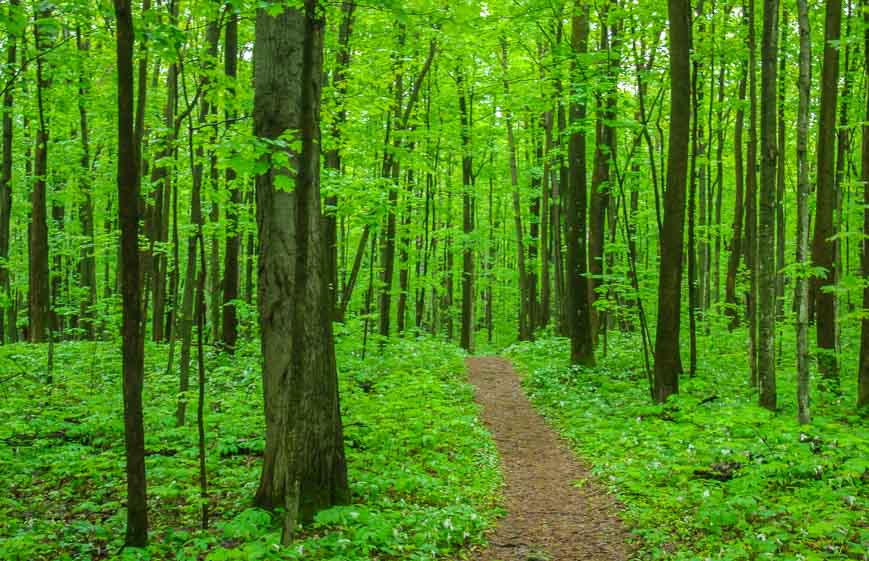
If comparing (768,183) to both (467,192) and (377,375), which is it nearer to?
(377,375)

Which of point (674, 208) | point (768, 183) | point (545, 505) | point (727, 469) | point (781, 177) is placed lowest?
point (545, 505)

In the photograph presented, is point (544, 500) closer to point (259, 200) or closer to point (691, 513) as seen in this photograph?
point (691, 513)

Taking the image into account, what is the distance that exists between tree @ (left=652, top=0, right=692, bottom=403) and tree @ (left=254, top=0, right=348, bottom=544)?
7.00 metres

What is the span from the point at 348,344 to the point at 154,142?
10.3 meters

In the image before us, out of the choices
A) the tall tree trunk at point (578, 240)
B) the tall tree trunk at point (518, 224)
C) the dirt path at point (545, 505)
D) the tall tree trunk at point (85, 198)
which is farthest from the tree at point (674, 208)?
the tall tree trunk at point (518, 224)

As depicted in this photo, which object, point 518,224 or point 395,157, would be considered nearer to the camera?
point 395,157

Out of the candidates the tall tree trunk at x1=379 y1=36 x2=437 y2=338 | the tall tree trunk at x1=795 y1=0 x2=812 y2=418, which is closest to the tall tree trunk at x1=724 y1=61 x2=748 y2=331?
the tall tree trunk at x1=795 y1=0 x2=812 y2=418

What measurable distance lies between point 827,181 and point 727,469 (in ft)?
25.2

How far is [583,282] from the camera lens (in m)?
14.6

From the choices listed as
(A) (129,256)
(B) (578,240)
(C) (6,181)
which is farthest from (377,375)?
(C) (6,181)

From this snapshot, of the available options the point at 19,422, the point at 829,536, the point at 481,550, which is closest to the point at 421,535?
the point at 481,550

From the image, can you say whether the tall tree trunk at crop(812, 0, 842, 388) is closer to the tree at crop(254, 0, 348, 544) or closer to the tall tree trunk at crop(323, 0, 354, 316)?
the tall tree trunk at crop(323, 0, 354, 316)

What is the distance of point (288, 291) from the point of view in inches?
229

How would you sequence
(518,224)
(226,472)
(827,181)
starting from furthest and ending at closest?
(518,224) < (827,181) < (226,472)
